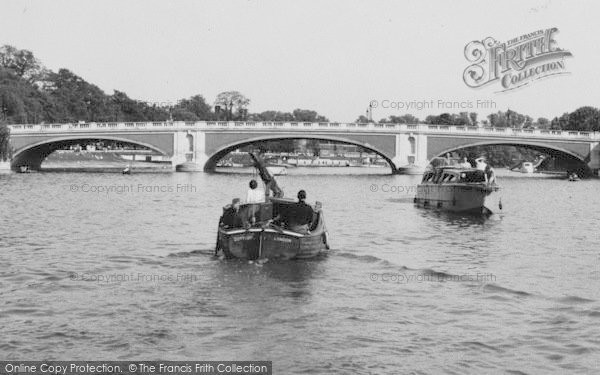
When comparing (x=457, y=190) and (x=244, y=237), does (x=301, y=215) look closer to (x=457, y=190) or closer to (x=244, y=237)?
(x=244, y=237)

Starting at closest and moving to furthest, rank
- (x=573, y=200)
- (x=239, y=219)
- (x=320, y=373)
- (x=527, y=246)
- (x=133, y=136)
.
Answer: (x=320, y=373) < (x=239, y=219) < (x=527, y=246) < (x=573, y=200) < (x=133, y=136)

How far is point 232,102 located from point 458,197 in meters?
140

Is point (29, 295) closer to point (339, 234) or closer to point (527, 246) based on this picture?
point (339, 234)

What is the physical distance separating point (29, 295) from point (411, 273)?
883 cm

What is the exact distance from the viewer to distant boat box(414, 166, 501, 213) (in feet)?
116

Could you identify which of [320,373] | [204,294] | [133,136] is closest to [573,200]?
[204,294]

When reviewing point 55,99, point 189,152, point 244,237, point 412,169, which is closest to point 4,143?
point 189,152

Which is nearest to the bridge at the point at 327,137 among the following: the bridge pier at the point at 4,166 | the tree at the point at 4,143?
the bridge pier at the point at 4,166

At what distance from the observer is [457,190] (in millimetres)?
36812

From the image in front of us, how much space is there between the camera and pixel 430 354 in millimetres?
Result: 11711

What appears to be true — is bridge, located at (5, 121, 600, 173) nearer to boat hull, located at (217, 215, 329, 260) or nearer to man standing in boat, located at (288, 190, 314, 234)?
man standing in boat, located at (288, 190, 314, 234)

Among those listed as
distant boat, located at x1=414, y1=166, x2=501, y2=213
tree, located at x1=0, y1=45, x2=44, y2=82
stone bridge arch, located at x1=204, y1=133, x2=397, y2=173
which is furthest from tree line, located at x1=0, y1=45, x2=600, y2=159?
distant boat, located at x1=414, y1=166, x2=501, y2=213

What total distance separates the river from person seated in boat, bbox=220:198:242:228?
1.01 m

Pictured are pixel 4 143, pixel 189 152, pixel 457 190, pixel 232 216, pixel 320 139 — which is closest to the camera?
pixel 232 216
